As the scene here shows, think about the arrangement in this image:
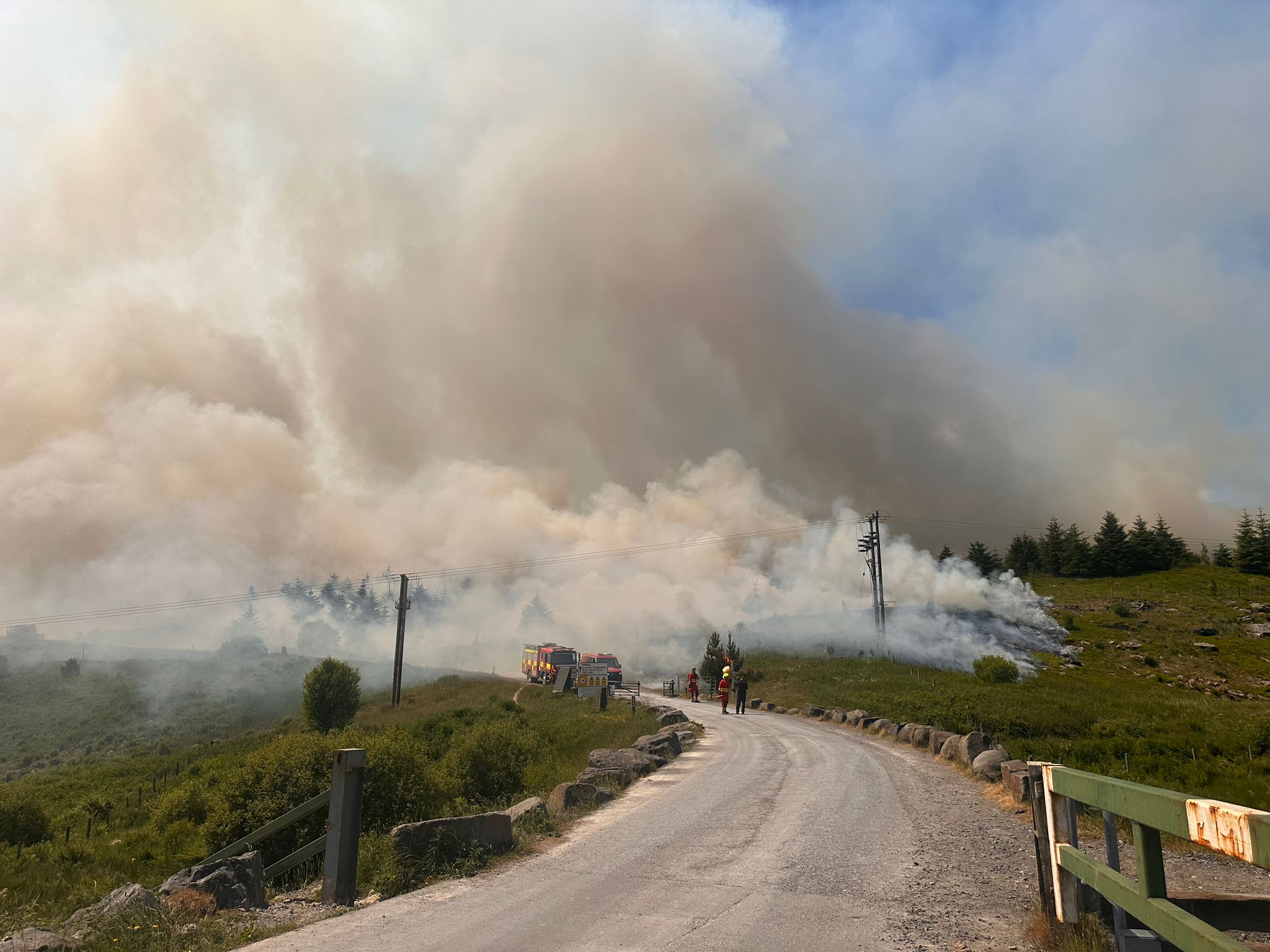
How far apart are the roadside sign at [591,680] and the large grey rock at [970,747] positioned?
2421 cm

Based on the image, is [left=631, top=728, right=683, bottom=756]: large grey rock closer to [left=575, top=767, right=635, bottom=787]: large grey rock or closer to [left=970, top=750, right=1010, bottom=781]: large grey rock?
[left=575, top=767, right=635, bottom=787]: large grey rock

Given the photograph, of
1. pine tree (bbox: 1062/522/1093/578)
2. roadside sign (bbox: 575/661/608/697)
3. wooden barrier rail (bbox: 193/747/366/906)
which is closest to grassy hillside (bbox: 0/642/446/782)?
roadside sign (bbox: 575/661/608/697)

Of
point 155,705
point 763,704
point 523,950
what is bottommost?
point 155,705

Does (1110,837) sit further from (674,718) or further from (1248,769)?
(674,718)

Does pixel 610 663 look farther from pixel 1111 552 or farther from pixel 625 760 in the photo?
pixel 1111 552

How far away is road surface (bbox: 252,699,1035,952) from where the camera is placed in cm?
686

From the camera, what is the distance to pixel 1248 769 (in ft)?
66.4

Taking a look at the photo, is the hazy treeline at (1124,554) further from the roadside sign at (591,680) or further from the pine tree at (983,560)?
the roadside sign at (591,680)

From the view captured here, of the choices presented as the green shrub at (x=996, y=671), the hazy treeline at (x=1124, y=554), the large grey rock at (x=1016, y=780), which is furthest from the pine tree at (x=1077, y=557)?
the large grey rock at (x=1016, y=780)

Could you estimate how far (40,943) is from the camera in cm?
700

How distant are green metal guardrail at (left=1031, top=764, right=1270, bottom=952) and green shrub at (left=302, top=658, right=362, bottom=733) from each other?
4987 centimetres

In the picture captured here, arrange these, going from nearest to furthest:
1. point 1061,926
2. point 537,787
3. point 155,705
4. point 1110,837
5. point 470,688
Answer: point 1110,837
point 1061,926
point 537,787
point 470,688
point 155,705

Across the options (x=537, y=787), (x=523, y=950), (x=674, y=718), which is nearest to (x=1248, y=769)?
(x=674, y=718)

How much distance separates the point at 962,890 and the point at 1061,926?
2.38 m
